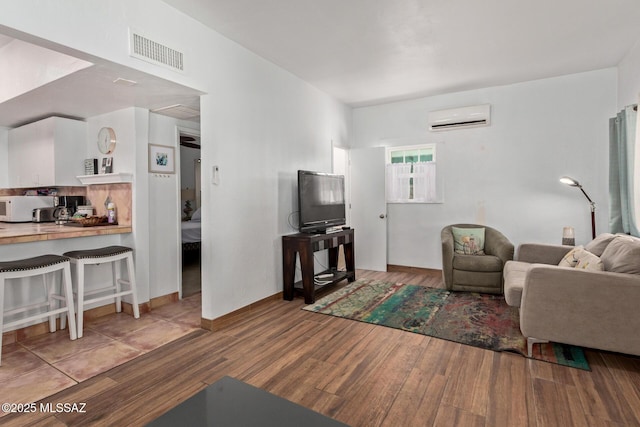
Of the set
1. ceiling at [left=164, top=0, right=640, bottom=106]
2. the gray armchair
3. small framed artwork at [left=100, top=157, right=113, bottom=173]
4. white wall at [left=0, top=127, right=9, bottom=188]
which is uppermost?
ceiling at [left=164, top=0, right=640, bottom=106]

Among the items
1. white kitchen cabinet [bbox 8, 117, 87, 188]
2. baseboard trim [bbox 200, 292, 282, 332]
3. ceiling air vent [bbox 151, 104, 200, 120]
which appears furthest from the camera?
white kitchen cabinet [bbox 8, 117, 87, 188]

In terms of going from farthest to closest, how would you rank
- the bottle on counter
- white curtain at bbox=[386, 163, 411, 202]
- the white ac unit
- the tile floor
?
1. white curtain at bbox=[386, 163, 411, 202]
2. the white ac unit
3. the bottle on counter
4. the tile floor

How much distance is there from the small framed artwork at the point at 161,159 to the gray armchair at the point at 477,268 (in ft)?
11.5

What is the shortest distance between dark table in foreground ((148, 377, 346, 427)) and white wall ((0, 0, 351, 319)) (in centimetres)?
202

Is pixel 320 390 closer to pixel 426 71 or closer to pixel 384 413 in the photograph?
pixel 384 413

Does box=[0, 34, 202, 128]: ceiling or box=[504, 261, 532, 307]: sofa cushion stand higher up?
box=[0, 34, 202, 128]: ceiling

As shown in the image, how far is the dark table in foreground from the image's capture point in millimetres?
1091

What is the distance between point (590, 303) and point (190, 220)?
22.6 feet

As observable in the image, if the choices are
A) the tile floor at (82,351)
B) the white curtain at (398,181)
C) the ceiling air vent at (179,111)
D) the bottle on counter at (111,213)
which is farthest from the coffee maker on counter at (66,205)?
A: the white curtain at (398,181)

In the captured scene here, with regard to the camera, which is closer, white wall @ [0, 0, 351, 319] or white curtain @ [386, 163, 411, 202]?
white wall @ [0, 0, 351, 319]

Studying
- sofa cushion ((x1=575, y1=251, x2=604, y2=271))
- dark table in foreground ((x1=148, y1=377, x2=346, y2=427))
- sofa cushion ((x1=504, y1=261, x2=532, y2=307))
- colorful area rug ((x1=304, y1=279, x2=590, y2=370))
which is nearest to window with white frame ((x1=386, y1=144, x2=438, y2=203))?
colorful area rug ((x1=304, y1=279, x2=590, y2=370))

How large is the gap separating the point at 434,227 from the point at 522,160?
149 centimetres

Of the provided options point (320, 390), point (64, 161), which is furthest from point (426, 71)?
point (64, 161)

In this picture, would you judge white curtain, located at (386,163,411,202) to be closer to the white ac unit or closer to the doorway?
the white ac unit
